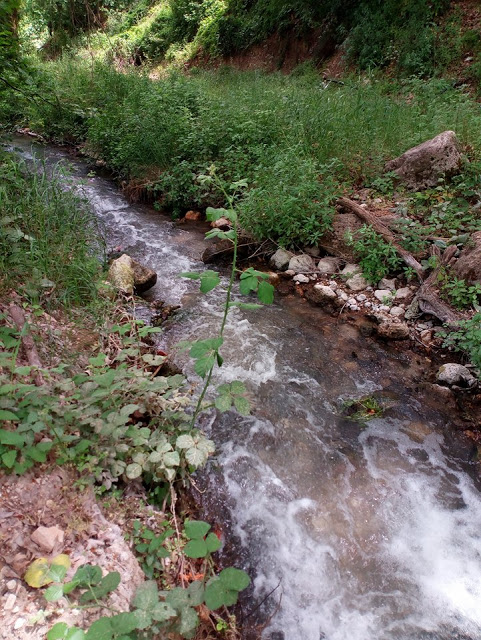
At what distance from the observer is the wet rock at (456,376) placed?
133 inches

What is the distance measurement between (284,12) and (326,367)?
13044 millimetres

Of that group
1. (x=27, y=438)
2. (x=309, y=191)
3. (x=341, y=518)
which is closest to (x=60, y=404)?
(x=27, y=438)

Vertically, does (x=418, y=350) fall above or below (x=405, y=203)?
below

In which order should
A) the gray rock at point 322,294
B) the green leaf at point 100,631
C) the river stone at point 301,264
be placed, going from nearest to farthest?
the green leaf at point 100,631 → the gray rock at point 322,294 → the river stone at point 301,264

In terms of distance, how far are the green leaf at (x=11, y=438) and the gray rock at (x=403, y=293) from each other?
3.82 m

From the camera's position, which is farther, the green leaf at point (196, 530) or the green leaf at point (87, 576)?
the green leaf at point (196, 530)

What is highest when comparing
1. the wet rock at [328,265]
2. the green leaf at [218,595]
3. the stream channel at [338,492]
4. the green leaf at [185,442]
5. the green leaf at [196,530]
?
the green leaf at [196,530]

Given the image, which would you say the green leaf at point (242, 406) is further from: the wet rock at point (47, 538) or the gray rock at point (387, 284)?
the gray rock at point (387, 284)

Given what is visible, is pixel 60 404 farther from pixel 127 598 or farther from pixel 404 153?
pixel 404 153

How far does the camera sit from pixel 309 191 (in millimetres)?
4879

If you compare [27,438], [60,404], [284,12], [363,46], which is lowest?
[60,404]

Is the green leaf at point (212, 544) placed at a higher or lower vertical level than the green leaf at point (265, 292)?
lower

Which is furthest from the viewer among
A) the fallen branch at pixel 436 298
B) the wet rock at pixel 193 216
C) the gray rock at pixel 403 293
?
the wet rock at pixel 193 216

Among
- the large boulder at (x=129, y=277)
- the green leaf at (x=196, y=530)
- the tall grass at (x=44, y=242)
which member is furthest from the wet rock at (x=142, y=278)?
the green leaf at (x=196, y=530)
